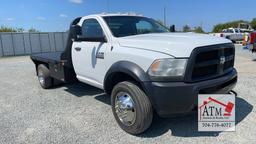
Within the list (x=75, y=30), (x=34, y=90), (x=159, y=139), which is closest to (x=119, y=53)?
(x=75, y=30)

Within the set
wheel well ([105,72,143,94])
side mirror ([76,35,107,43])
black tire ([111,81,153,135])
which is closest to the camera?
black tire ([111,81,153,135])

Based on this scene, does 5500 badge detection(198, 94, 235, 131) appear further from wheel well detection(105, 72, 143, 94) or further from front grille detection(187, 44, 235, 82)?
wheel well detection(105, 72, 143, 94)

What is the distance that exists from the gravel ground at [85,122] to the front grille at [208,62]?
93 cm

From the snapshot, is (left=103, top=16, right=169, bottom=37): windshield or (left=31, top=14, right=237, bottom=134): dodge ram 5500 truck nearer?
(left=31, top=14, right=237, bottom=134): dodge ram 5500 truck

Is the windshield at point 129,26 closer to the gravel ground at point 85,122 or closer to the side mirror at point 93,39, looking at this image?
the side mirror at point 93,39

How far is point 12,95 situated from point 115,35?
377 cm

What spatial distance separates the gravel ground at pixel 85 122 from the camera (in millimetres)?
3494

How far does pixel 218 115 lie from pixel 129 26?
226cm

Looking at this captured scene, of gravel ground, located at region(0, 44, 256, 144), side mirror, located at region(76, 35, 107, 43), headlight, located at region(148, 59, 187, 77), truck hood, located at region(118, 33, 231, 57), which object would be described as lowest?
gravel ground, located at region(0, 44, 256, 144)

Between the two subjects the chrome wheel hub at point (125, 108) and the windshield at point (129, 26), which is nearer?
the chrome wheel hub at point (125, 108)

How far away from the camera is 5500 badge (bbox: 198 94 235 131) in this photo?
3.51 meters

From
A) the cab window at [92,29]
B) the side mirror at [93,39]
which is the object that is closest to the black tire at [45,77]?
the cab window at [92,29]

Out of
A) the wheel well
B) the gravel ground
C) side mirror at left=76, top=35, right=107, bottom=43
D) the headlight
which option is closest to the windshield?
side mirror at left=76, top=35, right=107, bottom=43

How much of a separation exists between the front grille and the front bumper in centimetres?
12
